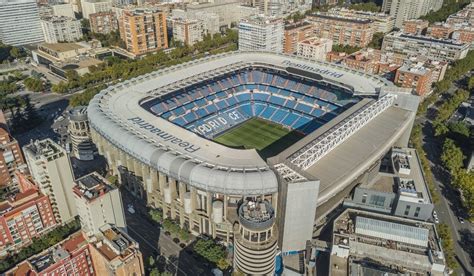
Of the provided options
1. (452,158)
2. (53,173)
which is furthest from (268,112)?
(53,173)

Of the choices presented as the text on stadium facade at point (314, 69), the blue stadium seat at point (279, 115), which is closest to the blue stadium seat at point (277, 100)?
the blue stadium seat at point (279, 115)

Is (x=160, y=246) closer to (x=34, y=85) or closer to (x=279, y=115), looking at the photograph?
(x=279, y=115)

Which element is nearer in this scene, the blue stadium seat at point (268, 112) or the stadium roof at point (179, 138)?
the stadium roof at point (179, 138)

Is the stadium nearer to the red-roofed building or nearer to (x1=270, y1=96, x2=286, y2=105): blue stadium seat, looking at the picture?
(x1=270, y1=96, x2=286, y2=105): blue stadium seat

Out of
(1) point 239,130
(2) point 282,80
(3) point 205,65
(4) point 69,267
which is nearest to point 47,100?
(3) point 205,65

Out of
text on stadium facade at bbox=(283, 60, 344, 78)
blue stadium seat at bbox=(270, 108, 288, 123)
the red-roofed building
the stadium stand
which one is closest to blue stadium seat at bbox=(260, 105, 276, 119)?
the stadium stand

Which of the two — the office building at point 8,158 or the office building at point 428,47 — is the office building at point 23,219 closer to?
the office building at point 8,158

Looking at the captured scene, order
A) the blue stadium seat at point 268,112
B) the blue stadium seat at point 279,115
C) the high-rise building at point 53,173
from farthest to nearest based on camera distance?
the blue stadium seat at point 268,112, the blue stadium seat at point 279,115, the high-rise building at point 53,173

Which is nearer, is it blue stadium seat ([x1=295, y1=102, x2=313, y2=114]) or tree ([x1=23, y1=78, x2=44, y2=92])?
blue stadium seat ([x1=295, y1=102, x2=313, y2=114])
